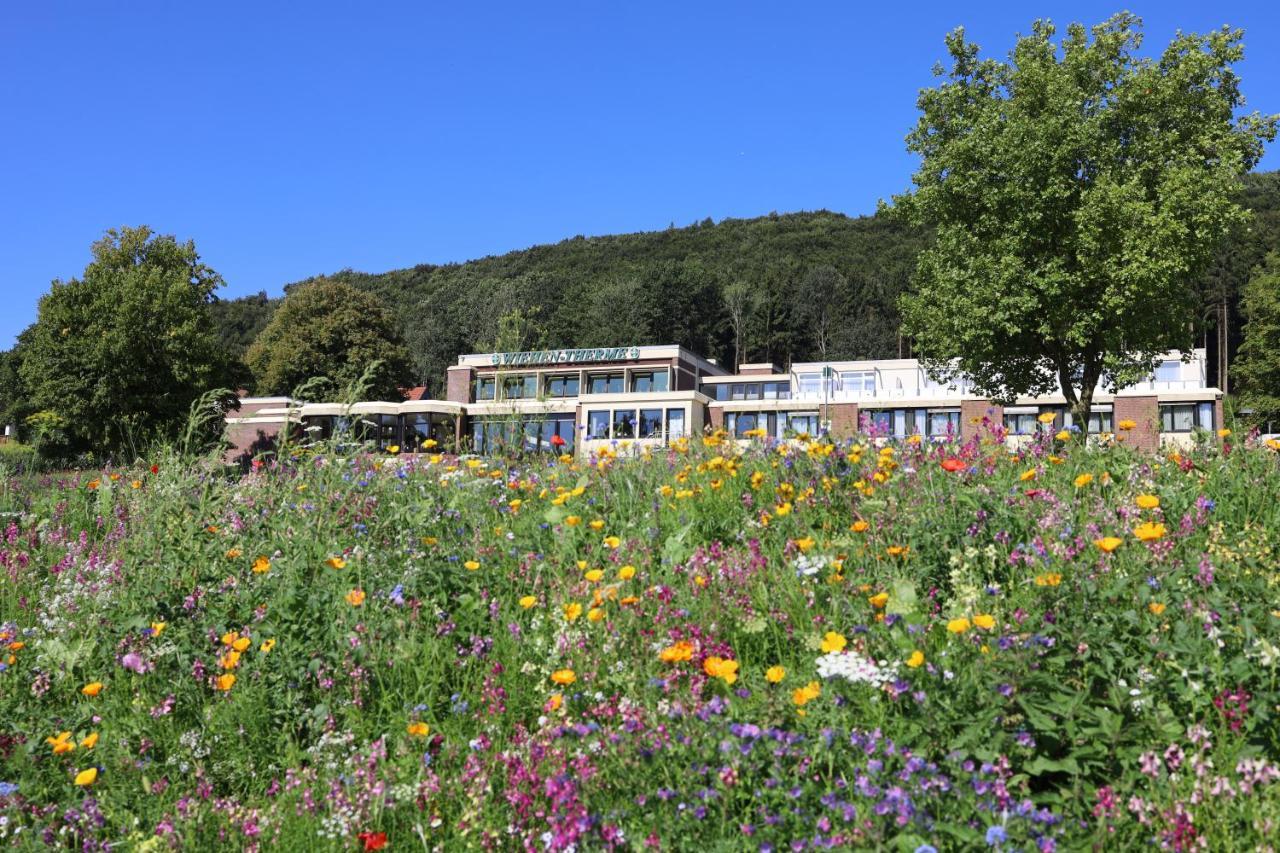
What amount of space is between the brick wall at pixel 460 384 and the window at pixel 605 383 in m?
9.07

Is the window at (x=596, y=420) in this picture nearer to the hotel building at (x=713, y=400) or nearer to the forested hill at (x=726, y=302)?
the hotel building at (x=713, y=400)

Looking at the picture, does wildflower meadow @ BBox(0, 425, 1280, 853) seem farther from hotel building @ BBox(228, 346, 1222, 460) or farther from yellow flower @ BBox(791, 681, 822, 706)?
hotel building @ BBox(228, 346, 1222, 460)

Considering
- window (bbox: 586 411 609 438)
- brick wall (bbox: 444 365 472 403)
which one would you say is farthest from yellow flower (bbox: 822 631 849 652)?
brick wall (bbox: 444 365 472 403)

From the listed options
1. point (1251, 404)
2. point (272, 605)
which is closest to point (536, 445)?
point (272, 605)

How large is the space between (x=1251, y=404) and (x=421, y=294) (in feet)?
320

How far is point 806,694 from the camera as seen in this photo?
2791 millimetres

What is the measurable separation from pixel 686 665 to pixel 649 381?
2465 inches

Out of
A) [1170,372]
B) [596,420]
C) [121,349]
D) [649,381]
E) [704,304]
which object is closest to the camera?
[121,349]

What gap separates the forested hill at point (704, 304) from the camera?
88188 millimetres

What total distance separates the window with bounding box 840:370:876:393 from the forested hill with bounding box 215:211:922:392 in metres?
14.3

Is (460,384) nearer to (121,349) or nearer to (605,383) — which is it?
(605,383)

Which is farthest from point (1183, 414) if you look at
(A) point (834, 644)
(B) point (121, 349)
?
(A) point (834, 644)

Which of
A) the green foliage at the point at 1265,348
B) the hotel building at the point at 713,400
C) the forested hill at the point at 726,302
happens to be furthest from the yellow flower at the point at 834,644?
the forested hill at the point at 726,302

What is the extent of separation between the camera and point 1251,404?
135 feet
